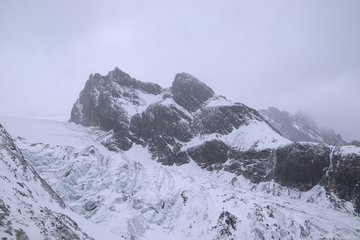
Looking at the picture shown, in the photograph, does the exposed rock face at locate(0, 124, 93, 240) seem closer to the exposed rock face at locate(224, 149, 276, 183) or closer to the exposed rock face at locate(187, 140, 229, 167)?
the exposed rock face at locate(224, 149, 276, 183)

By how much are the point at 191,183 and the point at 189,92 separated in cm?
10227

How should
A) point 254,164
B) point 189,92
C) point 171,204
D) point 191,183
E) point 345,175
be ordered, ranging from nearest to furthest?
1. point 171,204
2. point 345,175
3. point 191,183
4. point 254,164
5. point 189,92

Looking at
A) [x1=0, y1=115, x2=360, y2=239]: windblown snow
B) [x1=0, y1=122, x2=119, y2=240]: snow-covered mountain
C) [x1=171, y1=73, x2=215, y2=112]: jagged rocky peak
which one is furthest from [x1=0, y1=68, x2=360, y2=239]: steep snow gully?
[x1=171, y1=73, x2=215, y2=112]: jagged rocky peak

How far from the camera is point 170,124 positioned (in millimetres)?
147250

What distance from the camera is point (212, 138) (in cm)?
13050

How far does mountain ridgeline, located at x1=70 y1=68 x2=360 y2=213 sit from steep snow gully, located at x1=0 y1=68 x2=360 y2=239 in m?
0.52

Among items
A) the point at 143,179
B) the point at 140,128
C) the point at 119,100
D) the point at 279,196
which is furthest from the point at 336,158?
the point at 119,100

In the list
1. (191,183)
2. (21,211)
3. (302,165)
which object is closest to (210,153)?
(191,183)

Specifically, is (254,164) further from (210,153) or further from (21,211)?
(21,211)

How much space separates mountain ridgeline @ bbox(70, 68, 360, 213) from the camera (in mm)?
85562

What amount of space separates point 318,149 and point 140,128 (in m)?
108

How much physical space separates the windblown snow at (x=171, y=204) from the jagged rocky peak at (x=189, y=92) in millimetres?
80412

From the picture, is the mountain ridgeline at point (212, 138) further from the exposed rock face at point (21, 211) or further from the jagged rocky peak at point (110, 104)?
the exposed rock face at point (21, 211)

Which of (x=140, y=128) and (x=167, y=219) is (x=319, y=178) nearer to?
(x=167, y=219)
